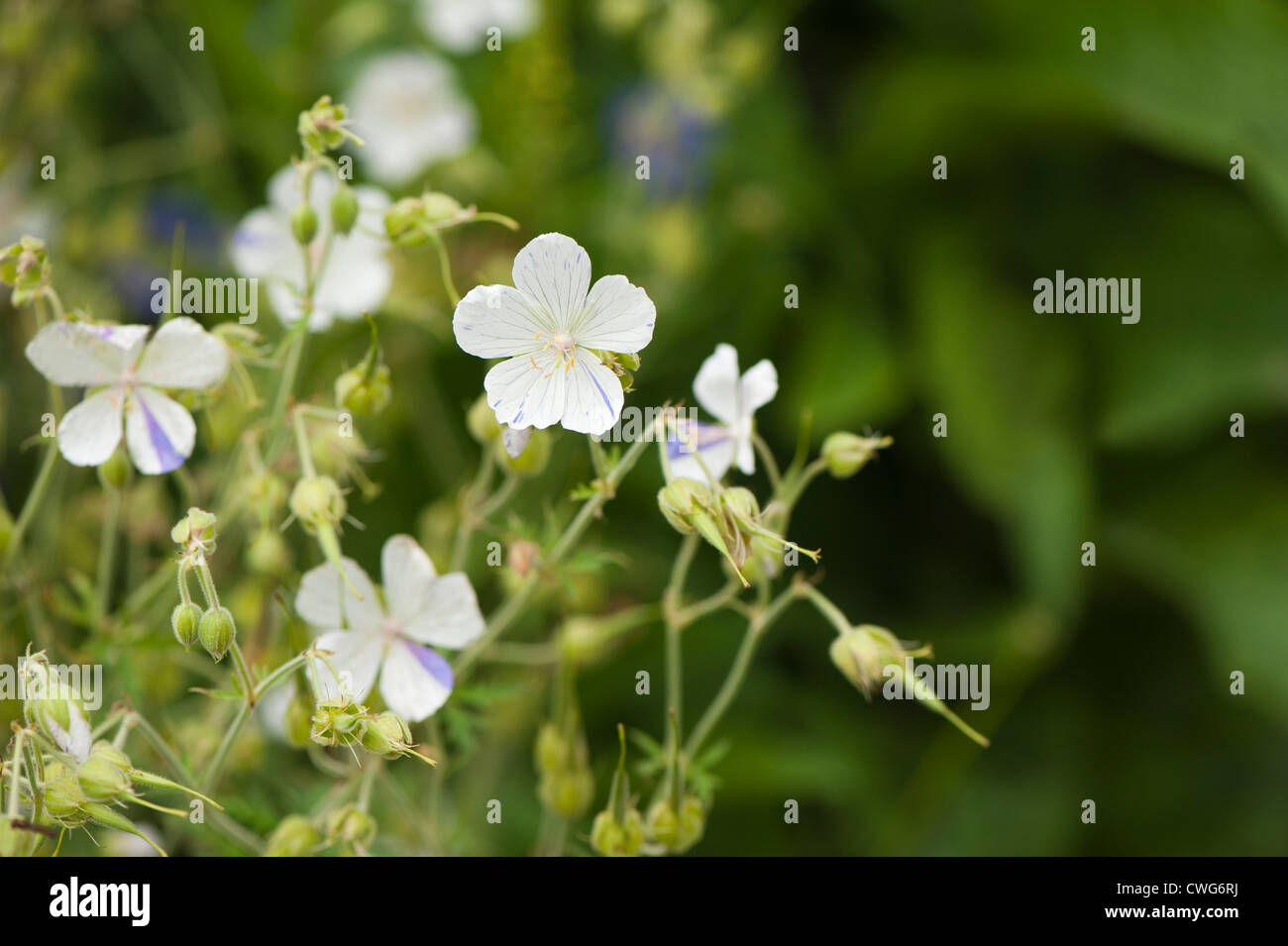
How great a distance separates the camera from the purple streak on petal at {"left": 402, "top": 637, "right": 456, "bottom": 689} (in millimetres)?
433

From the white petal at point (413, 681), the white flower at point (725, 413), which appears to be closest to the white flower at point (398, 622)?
the white petal at point (413, 681)

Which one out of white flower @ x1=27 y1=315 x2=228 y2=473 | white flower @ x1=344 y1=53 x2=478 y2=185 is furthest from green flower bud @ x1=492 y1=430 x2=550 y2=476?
white flower @ x1=344 y1=53 x2=478 y2=185

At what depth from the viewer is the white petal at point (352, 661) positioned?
0.40m

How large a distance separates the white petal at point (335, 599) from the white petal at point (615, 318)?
0.13m

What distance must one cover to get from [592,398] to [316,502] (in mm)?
111

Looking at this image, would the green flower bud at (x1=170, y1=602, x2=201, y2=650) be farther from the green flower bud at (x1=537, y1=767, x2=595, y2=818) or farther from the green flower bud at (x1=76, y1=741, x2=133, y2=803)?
the green flower bud at (x1=537, y1=767, x2=595, y2=818)

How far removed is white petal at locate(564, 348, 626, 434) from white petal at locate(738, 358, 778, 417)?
0.27 feet

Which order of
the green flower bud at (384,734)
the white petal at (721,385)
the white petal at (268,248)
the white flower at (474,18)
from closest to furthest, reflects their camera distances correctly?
the green flower bud at (384,734) < the white petal at (721,385) < the white petal at (268,248) < the white flower at (474,18)

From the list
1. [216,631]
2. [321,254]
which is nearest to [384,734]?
[216,631]

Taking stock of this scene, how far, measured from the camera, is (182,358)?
43 centimetres

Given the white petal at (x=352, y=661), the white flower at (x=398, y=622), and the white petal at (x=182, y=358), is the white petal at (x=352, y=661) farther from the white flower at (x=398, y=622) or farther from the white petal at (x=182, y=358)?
the white petal at (x=182, y=358)

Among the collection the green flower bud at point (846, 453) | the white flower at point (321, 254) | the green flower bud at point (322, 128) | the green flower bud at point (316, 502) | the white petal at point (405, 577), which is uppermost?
the white flower at point (321, 254)

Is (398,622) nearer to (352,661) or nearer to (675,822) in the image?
(352,661)
